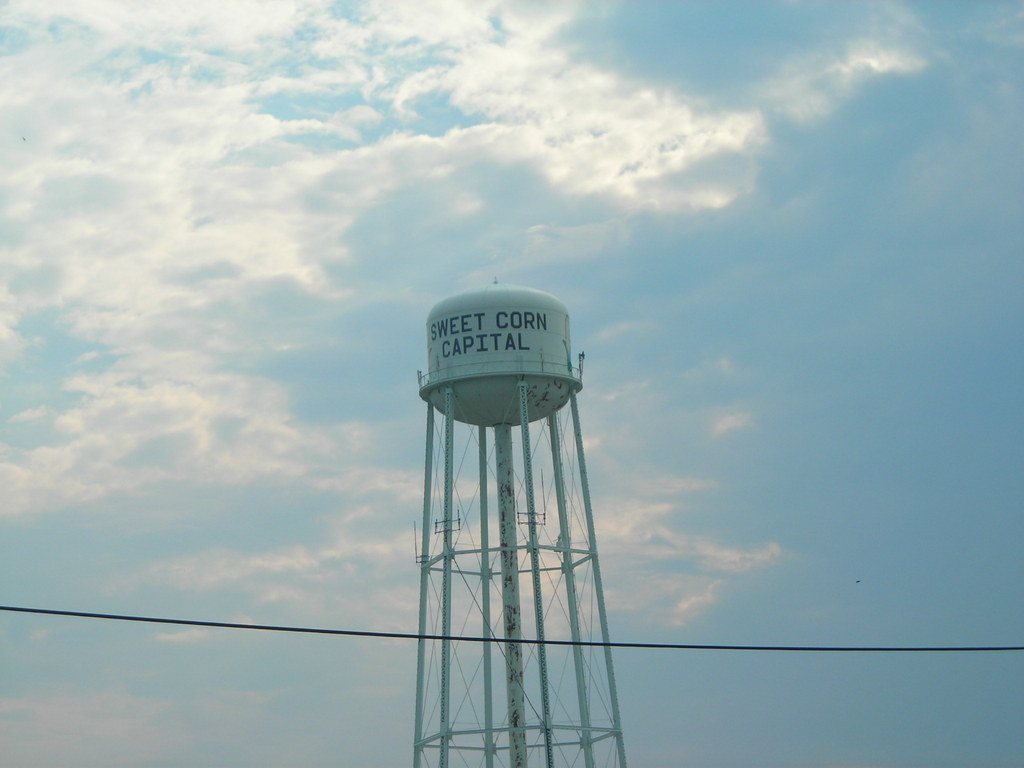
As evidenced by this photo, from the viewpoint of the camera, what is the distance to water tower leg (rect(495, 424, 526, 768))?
46719 mm

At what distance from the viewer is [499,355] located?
155 ft

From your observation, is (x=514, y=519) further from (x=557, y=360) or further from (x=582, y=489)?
(x=557, y=360)

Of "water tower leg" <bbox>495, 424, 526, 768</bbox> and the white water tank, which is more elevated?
the white water tank

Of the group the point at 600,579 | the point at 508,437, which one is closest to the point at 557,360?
the point at 508,437

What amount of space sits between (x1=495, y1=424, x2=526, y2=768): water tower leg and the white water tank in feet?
5.64

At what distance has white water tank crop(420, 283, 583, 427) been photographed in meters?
47.4

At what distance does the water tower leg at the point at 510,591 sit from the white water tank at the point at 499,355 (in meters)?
1.72

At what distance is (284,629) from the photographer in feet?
83.0

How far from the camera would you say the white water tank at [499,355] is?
1868 inches

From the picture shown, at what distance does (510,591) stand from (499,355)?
26.1 feet

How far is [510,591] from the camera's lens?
1886 inches

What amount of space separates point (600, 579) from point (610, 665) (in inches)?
Result: 112

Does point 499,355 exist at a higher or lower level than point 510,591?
higher

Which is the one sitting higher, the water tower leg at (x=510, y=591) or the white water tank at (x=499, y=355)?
the white water tank at (x=499, y=355)
